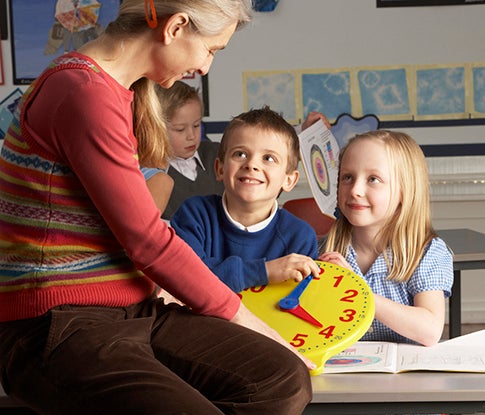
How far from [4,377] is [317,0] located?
→ 130 inches

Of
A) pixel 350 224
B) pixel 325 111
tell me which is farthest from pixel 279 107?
pixel 350 224

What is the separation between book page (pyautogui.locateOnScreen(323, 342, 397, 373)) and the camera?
155cm

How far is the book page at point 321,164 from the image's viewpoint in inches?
86.5

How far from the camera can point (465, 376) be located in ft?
4.91

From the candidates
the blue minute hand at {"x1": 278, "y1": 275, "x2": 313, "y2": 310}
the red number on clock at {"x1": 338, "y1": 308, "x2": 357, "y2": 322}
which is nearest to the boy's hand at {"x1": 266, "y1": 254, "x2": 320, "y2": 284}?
the blue minute hand at {"x1": 278, "y1": 275, "x2": 313, "y2": 310}

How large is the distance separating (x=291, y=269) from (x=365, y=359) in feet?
0.74

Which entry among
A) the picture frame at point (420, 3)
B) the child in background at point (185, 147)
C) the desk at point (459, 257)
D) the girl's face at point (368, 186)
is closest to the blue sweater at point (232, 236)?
the girl's face at point (368, 186)

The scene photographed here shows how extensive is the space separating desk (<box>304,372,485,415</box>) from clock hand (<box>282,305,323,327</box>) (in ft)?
0.55

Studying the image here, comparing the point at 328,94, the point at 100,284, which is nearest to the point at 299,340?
the point at 100,284

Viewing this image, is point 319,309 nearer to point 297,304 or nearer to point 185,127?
point 297,304

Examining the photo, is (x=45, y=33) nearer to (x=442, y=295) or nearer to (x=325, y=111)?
(x=325, y=111)

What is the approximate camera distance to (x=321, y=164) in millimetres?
2412

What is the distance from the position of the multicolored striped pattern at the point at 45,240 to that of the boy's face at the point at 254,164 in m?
0.56

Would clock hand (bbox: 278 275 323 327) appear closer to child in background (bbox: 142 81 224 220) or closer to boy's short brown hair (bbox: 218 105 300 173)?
boy's short brown hair (bbox: 218 105 300 173)
